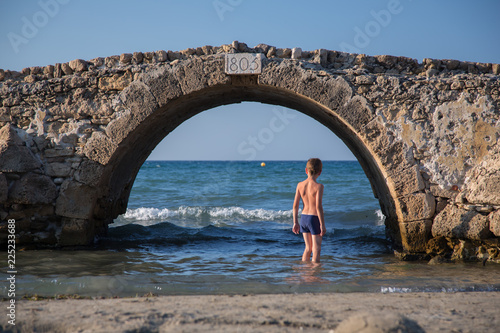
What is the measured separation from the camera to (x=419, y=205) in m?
5.89

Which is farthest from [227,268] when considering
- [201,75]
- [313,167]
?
[201,75]

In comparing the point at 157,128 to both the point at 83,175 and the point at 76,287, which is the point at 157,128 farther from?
the point at 76,287

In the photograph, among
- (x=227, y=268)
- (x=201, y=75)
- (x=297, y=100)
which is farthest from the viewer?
(x=297, y=100)

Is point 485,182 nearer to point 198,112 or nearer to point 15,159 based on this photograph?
point 198,112

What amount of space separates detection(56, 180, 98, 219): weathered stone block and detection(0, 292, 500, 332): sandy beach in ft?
9.31

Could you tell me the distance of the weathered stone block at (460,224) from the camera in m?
5.61

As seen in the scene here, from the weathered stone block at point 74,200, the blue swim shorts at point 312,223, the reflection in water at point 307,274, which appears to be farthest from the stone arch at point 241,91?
the reflection in water at point 307,274

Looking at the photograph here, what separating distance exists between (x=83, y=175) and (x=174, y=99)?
1.74m

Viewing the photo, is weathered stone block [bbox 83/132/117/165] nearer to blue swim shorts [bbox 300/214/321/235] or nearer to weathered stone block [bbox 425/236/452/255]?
blue swim shorts [bbox 300/214/321/235]

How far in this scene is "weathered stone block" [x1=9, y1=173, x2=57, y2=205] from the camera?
614 cm

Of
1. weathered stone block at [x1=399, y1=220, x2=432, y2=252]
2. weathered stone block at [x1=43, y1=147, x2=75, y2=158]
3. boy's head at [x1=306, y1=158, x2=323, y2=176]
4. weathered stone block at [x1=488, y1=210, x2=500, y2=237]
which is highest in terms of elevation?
weathered stone block at [x1=43, y1=147, x2=75, y2=158]

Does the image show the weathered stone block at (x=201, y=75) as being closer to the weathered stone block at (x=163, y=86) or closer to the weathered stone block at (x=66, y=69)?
the weathered stone block at (x=163, y=86)

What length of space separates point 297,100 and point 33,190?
4138 mm

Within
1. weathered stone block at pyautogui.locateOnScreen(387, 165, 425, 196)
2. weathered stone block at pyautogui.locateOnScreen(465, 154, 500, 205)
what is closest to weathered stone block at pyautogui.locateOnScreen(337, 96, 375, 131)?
weathered stone block at pyautogui.locateOnScreen(387, 165, 425, 196)
